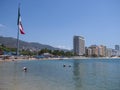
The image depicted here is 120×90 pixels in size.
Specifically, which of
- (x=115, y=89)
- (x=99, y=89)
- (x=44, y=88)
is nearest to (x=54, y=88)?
(x=44, y=88)

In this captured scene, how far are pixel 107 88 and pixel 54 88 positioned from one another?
18.4 ft

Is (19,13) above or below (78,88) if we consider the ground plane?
above

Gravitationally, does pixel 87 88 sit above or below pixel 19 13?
below

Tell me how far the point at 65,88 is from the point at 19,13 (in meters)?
58.6

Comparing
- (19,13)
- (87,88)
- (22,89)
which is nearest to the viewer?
(22,89)

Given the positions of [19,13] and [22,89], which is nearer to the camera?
[22,89]

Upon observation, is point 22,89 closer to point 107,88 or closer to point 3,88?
point 3,88

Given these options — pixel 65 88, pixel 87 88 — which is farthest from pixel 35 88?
pixel 87 88

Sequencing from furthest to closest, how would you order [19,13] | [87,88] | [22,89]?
[19,13], [87,88], [22,89]

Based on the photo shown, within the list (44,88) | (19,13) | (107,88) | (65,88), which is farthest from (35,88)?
(19,13)

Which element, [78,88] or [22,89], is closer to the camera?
[22,89]

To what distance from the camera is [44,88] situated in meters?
25.1

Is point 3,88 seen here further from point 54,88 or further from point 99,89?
point 99,89

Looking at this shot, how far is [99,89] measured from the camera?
83.6 feet
